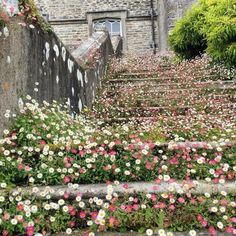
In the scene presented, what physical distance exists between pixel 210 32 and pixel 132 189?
514 cm

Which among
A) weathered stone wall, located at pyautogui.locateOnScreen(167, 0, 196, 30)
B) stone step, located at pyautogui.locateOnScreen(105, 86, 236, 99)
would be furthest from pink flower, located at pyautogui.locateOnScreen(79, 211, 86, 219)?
weathered stone wall, located at pyautogui.locateOnScreen(167, 0, 196, 30)

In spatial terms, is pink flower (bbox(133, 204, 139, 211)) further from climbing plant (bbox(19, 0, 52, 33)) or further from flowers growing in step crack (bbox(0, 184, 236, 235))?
climbing plant (bbox(19, 0, 52, 33))

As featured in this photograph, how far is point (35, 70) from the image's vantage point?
4.21m

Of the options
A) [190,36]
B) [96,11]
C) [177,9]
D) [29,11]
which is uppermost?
[96,11]

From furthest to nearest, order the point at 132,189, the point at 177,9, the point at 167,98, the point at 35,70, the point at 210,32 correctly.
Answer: the point at 177,9
the point at 210,32
the point at 167,98
the point at 35,70
the point at 132,189

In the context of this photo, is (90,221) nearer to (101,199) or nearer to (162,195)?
(101,199)

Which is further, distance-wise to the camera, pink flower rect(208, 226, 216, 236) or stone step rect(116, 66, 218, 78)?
stone step rect(116, 66, 218, 78)

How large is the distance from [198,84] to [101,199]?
4.99 meters

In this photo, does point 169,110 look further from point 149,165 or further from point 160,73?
point 149,165

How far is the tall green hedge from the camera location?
6836 millimetres

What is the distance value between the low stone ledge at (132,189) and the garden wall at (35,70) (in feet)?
3.06

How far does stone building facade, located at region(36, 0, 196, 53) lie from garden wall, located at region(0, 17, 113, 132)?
37.3 feet

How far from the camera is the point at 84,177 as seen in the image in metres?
3.08

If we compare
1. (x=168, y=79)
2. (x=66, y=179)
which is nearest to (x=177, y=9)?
(x=168, y=79)
